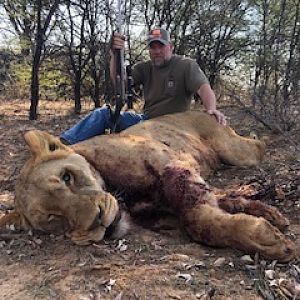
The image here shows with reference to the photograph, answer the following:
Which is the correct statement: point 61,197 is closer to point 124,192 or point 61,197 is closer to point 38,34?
point 124,192

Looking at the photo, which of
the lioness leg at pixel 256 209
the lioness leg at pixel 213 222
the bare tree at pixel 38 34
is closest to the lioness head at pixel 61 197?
the lioness leg at pixel 213 222

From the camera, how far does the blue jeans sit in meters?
4.02

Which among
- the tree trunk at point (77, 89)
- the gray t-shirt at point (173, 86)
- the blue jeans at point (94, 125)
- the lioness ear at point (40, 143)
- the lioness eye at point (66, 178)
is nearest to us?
the lioness eye at point (66, 178)

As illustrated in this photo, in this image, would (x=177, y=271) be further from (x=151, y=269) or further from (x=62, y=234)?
(x=62, y=234)

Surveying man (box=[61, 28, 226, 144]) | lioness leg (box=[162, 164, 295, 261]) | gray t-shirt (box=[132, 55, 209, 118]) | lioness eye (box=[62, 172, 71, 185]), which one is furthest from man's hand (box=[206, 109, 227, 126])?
lioness eye (box=[62, 172, 71, 185])

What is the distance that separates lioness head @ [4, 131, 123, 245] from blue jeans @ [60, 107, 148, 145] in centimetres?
144

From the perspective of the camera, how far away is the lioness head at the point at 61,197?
2.25 metres

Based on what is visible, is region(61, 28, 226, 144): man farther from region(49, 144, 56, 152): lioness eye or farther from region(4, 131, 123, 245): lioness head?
region(4, 131, 123, 245): lioness head

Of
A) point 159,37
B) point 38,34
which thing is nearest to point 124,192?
point 159,37

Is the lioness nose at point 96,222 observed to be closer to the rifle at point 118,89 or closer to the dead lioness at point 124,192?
the dead lioness at point 124,192

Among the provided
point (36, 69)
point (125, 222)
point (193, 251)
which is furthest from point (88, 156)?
point (36, 69)

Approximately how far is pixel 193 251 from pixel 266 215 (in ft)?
1.44

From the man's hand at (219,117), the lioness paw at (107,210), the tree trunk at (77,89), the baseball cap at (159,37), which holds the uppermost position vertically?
the baseball cap at (159,37)

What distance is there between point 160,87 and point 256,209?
86.9 inches
